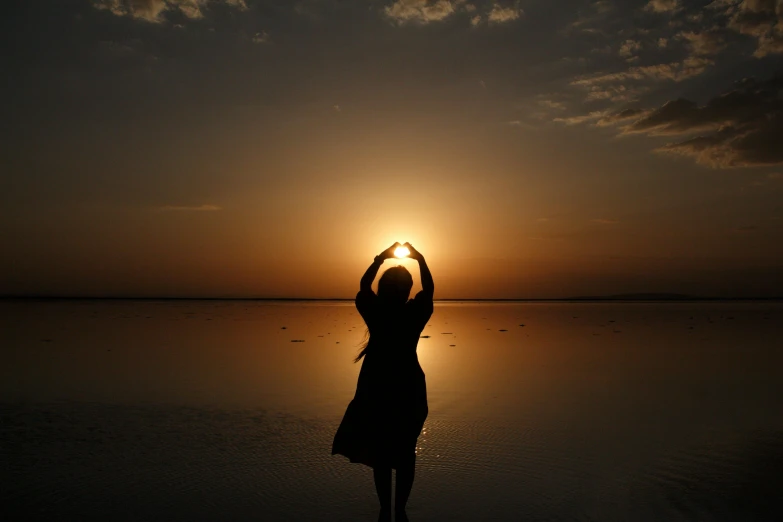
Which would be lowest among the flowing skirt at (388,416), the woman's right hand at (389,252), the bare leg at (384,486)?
the bare leg at (384,486)

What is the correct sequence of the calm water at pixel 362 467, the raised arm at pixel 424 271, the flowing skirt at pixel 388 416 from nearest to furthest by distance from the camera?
the flowing skirt at pixel 388 416, the raised arm at pixel 424 271, the calm water at pixel 362 467

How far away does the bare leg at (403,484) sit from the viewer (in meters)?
5.24

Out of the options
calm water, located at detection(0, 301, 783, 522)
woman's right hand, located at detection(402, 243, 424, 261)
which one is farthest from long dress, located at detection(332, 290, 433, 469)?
calm water, located at detection(0, 301, 783, 522)

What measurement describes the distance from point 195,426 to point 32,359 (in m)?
10.2

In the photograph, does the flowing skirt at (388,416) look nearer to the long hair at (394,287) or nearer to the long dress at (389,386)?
the long dress at (389,386)

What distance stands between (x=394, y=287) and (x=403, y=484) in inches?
67.2

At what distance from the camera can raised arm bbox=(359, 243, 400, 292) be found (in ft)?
17.9

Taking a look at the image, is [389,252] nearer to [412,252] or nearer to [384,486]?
[412,252]

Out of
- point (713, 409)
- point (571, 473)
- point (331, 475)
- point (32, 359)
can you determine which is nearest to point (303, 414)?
point (331, 475)

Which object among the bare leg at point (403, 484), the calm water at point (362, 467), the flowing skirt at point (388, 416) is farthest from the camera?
the calm water at point (362, 467)

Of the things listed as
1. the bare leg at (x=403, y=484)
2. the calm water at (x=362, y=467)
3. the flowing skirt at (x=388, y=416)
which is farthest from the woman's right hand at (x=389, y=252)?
the calm water at (x=362, y=467)

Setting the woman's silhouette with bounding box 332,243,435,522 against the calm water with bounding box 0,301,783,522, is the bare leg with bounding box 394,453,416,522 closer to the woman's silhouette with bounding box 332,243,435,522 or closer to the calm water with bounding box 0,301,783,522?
the woman's silhouette with bounding box 332,243,435,522

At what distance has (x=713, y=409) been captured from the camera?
10.9 metres

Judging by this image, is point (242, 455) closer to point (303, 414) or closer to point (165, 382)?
point (303, 414)
